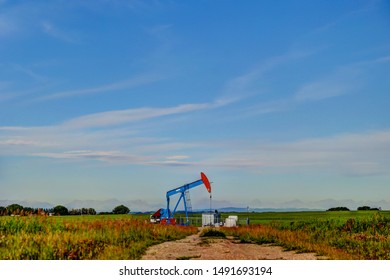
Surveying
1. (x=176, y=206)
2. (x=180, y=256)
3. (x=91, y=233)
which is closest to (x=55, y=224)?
(x=91, y=233)

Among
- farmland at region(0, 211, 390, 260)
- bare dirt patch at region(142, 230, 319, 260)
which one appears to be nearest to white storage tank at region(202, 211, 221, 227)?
farmland at region(0, 211, 390, 260)

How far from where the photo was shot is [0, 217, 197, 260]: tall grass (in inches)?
570

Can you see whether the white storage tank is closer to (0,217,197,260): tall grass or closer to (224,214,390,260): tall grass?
(224,214,390,260): tall grass

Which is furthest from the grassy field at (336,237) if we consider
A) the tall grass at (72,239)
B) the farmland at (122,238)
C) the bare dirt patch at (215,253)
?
the tall grass at (72,239)

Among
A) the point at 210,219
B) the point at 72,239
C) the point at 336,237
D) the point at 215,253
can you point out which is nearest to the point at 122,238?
the point at 72,239

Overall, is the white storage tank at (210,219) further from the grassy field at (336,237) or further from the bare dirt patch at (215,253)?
the bare dirt patch at (215,253)

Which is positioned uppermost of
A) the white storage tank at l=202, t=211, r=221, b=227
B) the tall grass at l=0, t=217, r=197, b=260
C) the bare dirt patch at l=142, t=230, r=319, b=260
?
the white storage tank at l=202, t=211, r=221, b=227

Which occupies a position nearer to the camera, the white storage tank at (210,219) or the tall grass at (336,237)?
the tall grass at (336,237)

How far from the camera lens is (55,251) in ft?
47.8

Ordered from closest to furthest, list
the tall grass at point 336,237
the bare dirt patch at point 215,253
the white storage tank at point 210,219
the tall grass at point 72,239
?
the tall grass at point 72,239
the bare dirt patch at point 215,253
the tall grass at point 336,237
the white storage tank at point 210,219

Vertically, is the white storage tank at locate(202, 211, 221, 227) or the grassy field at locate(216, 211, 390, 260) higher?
the white storage tank at locate(202, 211, 221, 227)

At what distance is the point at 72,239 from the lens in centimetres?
1577

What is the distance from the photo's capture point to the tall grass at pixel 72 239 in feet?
47.5

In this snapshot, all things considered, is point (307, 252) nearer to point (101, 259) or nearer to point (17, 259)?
point (101, 259)
